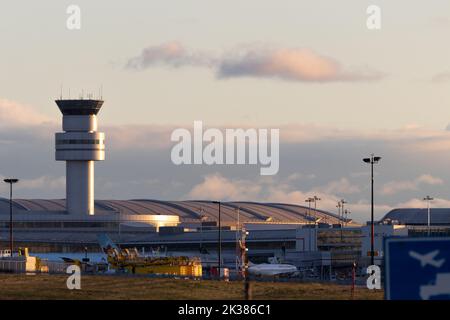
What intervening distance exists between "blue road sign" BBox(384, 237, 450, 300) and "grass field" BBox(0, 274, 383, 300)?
124ft

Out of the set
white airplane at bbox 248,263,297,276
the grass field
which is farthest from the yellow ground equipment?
the grass field

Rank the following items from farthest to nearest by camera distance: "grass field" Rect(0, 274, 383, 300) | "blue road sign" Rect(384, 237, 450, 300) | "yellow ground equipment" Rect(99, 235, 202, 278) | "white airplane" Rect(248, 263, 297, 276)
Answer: "white airplane" Rect(248, 263, 297, 276), "yellow ground equipment" Rect(99, 235, 202, 278), "grass field" Rect(0, 274, 383, 300), "blue road sign" Rect(384, 237, 450, 300)

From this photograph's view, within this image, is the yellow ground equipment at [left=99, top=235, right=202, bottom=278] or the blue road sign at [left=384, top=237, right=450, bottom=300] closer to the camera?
the blue road sign at [left=384, top=237, right=450, bottom=300]

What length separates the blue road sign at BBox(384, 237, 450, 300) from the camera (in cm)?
1188

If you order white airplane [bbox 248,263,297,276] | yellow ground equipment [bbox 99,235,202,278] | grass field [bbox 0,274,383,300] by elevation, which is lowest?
white airplane [bbox 248,263,297,276]

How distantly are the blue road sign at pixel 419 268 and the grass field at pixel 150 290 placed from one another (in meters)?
37.9

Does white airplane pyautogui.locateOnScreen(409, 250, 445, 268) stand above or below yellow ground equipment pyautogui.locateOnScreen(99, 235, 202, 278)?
above

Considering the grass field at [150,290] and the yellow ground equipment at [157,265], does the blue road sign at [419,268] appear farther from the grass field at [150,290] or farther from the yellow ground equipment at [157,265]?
the yellow ground equipment at [157,265]

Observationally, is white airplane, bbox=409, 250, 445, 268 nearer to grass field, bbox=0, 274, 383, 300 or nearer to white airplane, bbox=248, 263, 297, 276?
grass field, bbox=0, 274, 383, 300

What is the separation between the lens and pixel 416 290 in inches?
469

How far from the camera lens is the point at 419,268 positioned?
11.9 meters
